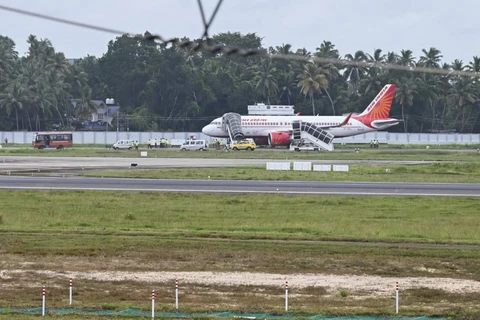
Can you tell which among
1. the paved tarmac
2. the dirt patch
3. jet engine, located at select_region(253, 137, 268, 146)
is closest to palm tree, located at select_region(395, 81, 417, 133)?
jet engine, located at select_region(253, 137, 268, 146)

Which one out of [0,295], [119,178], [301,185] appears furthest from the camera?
[119,178]

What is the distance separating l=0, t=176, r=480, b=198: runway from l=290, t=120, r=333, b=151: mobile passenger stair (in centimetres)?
6265

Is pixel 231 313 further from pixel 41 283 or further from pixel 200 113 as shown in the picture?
pixel 200 113

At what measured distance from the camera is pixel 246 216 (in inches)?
2116

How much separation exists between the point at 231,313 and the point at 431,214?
28422 millimetres

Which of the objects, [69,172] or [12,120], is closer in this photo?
[69,172]

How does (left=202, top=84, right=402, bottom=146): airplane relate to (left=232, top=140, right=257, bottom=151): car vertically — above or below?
above

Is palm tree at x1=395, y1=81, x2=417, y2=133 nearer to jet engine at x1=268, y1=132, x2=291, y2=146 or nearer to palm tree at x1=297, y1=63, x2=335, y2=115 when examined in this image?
palm tree at x1=297, y1=63, x2=335, y2=115

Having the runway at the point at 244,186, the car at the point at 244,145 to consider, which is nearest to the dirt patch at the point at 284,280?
the runway at the point at 244,186

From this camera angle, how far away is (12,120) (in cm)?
19025

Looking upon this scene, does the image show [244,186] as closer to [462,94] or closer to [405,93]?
[405,93]

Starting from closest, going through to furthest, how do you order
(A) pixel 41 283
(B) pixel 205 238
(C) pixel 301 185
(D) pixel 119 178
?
(A) pixel 41 283 → (B) pixel 205 238 → (C) pixel 301 185 → (D) pixel 119 178

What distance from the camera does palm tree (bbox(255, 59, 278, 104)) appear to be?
7569 inches

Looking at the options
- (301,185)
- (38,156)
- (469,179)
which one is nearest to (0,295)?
(301,185)
